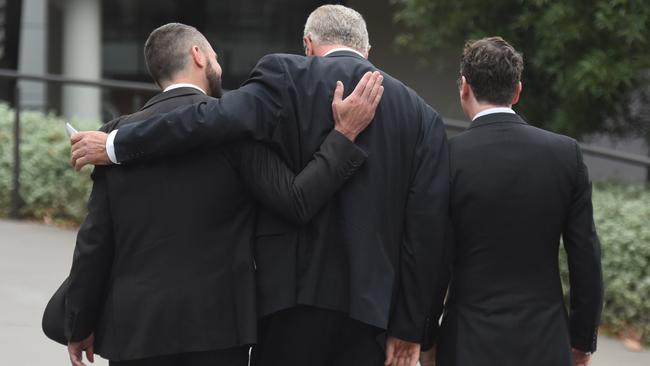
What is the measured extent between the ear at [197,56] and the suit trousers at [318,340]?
3.02 feet

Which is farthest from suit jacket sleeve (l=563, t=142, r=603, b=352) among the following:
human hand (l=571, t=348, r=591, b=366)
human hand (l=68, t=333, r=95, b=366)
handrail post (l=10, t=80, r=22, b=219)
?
handrail post (l=10, t=80, r=22, b=219)

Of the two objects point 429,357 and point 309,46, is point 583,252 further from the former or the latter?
point 309,46

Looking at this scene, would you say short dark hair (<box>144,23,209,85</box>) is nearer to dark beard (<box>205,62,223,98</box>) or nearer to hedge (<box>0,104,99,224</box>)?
dark beard (<box>205,62,223,98</box>)

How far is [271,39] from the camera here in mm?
17141

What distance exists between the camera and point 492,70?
10.2 feet

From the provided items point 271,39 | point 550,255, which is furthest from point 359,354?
point 271,39

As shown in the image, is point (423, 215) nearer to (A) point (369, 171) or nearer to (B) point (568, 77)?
(A) point (369, 171)

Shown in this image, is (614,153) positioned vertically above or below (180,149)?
below

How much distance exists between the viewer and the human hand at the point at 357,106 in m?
3.00

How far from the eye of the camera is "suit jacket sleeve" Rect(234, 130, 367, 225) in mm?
2963

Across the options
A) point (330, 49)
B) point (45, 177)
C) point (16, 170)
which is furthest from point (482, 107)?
point (16, 170)

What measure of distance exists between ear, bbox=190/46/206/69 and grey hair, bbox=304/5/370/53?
403mm

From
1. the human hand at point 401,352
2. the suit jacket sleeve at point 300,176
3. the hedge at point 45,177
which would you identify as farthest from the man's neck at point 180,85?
the hedge at point 45,177

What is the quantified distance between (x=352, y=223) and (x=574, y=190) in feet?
2.60
